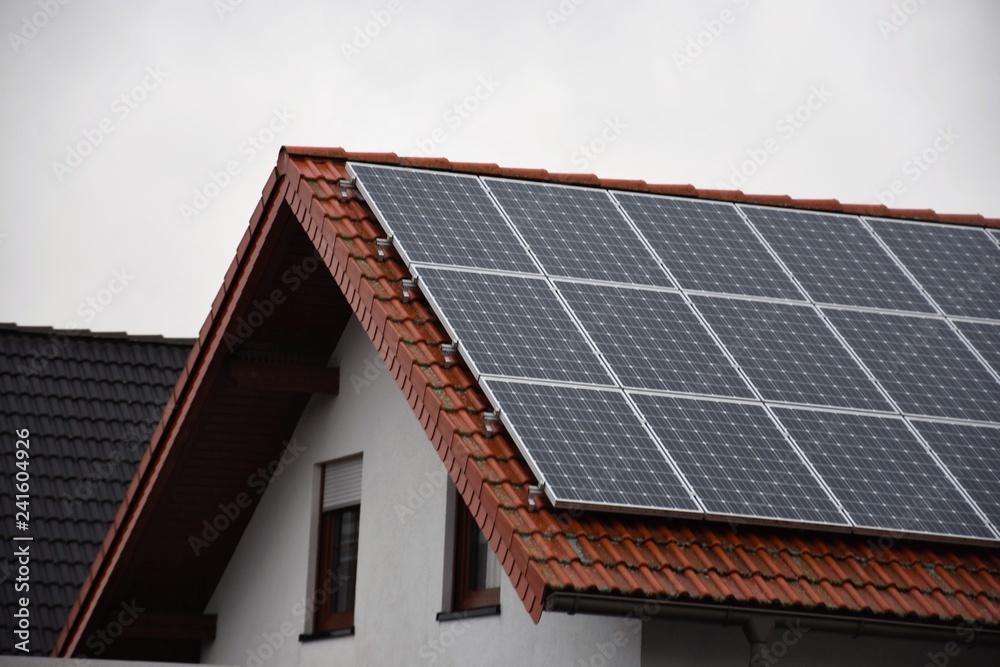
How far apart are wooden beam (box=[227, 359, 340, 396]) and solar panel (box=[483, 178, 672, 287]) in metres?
2.52

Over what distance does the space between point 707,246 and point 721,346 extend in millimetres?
Answer: 1539

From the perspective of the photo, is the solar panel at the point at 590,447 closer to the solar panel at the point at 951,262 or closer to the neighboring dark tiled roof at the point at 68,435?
the solar panel at the point at 951,262

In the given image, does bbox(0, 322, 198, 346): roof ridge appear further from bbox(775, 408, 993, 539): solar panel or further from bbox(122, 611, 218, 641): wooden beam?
bbox(775, 408, 993, 539): solar panel

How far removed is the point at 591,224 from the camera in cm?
1247

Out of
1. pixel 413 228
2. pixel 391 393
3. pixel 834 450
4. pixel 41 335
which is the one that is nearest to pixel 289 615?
pixel 391 393

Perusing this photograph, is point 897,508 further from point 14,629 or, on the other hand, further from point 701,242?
point 14,629

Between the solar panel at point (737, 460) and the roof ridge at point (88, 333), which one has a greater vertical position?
the roof ridge at point (88, 333)

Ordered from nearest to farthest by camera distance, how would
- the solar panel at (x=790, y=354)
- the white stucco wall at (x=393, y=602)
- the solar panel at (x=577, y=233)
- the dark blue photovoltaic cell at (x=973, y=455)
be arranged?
the white stucco wall at (x=393, y=602), the dark blue photovoltaic cell at (x=973, y=455), the solar panel at (x=790, y=354), the solar panel at (x=577, y=233)

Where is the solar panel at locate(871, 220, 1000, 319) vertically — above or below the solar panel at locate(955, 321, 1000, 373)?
above

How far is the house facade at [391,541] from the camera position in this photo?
30.9 feet

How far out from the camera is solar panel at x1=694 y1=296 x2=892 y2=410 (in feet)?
35.9

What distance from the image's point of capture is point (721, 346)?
11.2 meters

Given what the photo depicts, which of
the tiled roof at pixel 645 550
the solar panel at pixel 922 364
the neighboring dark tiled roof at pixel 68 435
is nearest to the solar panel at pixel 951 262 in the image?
the solar panel at pixel 922 364

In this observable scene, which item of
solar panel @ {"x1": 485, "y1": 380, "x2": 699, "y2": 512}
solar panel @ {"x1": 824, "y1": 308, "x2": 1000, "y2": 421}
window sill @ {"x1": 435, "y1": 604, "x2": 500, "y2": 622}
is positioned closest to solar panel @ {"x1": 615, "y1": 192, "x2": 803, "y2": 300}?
solar panel @ {"x1": 824, "y1": 308, "x2": 1000, "y2": 421}
